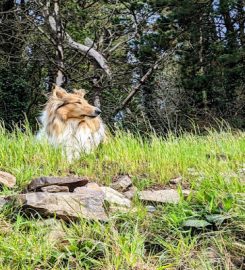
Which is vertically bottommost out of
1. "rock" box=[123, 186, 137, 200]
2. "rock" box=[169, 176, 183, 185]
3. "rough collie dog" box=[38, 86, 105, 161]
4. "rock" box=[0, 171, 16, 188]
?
"rock" box=[169, 176, 183, 185]

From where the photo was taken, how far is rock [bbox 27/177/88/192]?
3.23 m

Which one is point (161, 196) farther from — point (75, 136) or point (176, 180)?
point (75, 136)

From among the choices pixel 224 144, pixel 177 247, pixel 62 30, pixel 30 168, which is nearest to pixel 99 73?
pixel 62 30

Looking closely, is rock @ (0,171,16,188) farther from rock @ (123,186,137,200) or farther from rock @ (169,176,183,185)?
rock @ (169,176,183,185)

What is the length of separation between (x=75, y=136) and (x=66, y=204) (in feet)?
8.75

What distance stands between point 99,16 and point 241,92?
532 centimetres

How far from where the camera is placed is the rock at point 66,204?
278 cm

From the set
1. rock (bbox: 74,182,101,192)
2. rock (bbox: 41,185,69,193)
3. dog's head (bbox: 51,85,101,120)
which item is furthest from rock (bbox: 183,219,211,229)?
dog's head (bbox: 51,85,101,120)

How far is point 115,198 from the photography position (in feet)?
10.6

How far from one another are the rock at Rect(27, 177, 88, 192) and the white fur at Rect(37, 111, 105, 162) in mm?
1500

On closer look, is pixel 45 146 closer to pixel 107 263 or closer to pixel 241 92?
pixel 107 263

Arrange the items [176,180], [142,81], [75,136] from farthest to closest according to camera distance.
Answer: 1. [142,81]
2. [75,136]
3. [176,180]

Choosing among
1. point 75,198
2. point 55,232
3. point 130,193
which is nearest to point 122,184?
point 130,193

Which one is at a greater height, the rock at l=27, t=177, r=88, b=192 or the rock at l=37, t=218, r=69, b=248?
the rock at l=27, t=177, r=88, b=192
